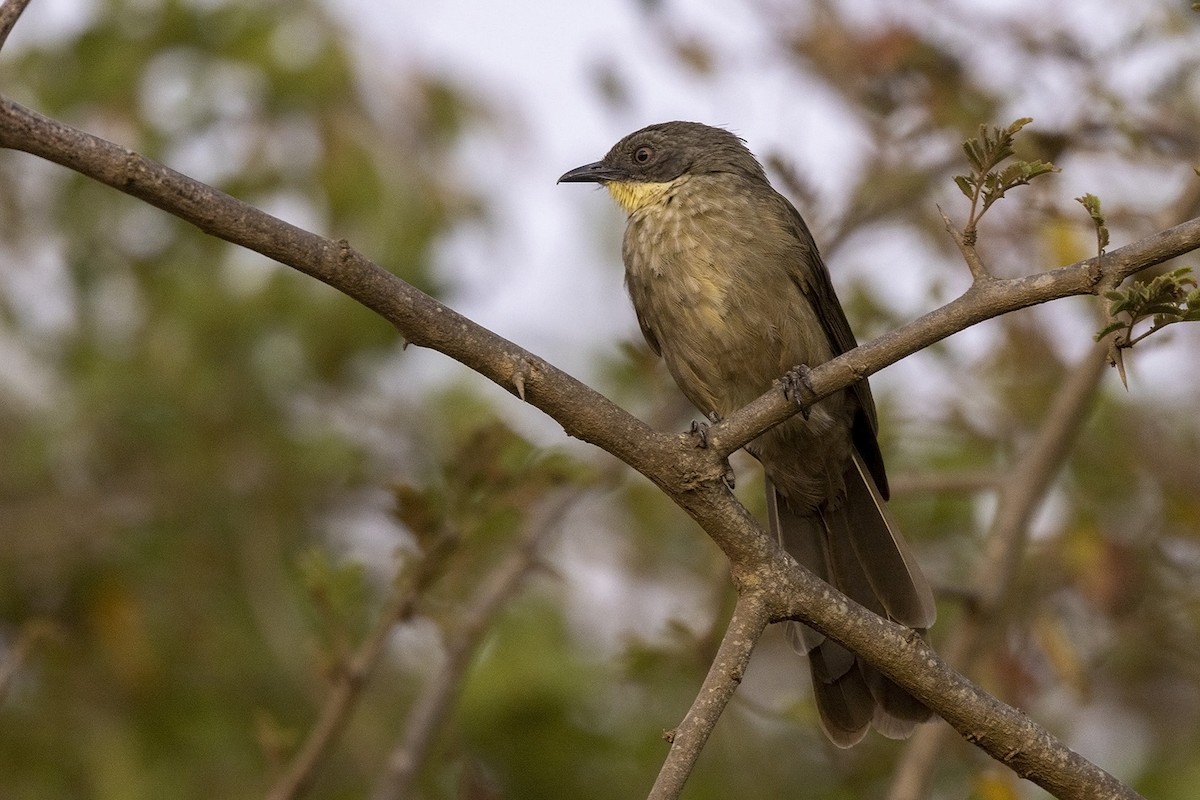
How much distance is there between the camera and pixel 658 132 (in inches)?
213

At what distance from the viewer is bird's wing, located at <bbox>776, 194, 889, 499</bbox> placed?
15.2 feet

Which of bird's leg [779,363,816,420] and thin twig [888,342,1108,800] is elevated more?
thin twig [888,342,1108,800]

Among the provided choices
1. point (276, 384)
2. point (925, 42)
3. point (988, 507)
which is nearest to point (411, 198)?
point (276, 384)

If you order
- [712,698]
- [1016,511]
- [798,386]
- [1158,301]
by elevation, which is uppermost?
[1016,511]

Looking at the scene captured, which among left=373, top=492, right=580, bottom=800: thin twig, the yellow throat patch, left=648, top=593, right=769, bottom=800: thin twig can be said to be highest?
the yellow throat patch

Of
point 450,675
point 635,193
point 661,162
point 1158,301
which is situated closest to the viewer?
point 1158,301

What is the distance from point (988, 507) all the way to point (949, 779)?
45.2 inches

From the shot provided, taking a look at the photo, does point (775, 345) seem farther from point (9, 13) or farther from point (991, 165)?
point (9, 13)

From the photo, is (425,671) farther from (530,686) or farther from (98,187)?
(98,187)

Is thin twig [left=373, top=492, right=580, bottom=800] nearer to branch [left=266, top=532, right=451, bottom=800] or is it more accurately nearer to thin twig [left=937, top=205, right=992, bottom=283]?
branch [left=266, top=532, right=451, bottom=800]

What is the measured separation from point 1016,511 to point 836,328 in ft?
2.91


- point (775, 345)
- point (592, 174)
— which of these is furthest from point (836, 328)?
point (592, 174)

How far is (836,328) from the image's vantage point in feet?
15.5

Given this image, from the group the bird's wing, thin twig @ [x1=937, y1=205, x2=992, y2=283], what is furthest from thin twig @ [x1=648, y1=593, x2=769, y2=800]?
the bird's wing
